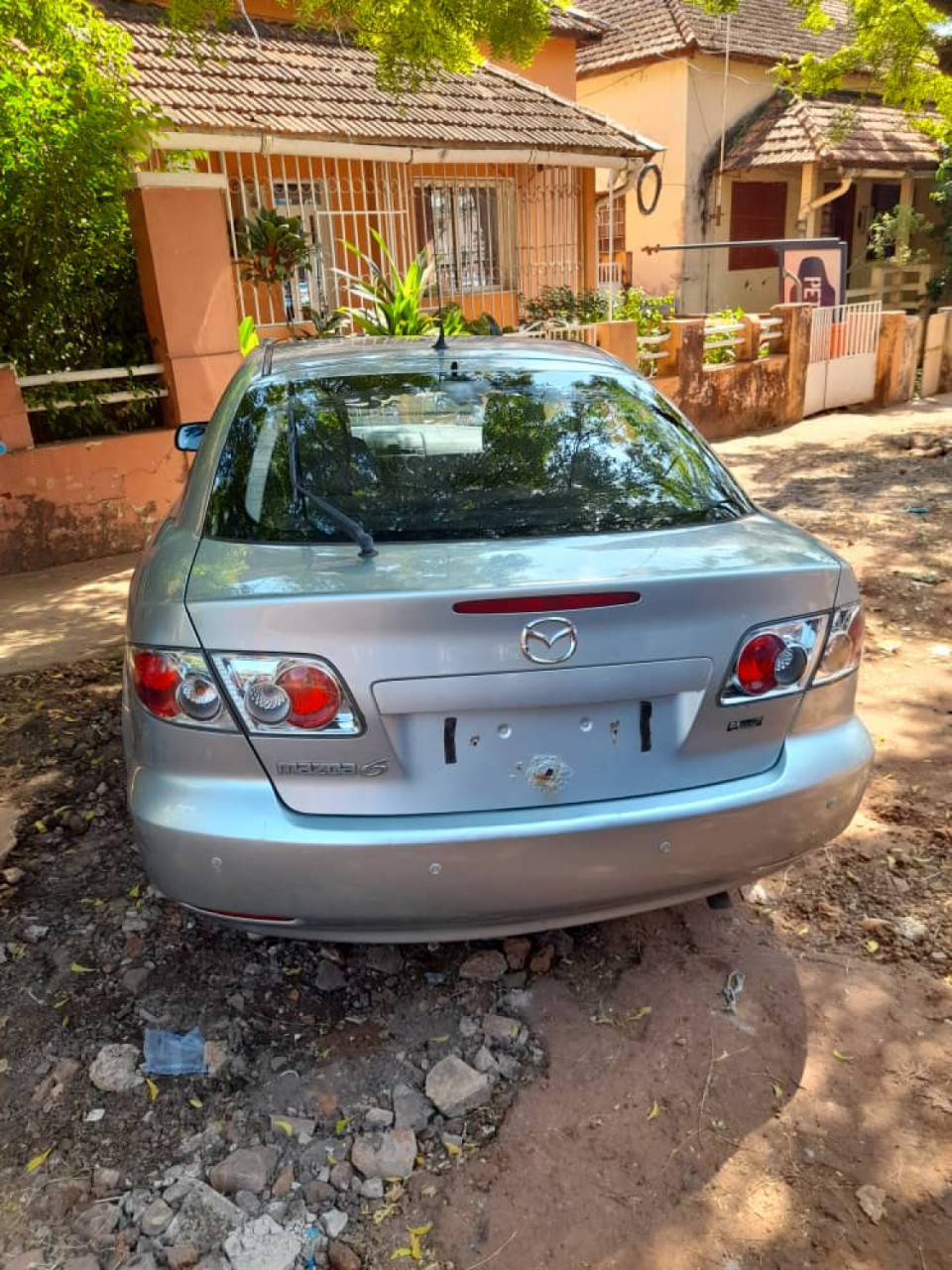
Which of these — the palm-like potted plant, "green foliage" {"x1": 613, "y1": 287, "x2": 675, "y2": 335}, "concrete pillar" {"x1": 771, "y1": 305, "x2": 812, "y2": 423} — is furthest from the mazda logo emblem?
"concrete pillar" {"x1": 771, "y1": 305, "x2": 812, "y2": 423}

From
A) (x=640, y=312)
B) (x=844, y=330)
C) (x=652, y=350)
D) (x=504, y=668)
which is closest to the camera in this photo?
(x=504, y=668)

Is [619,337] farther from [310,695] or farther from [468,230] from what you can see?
[310,695]

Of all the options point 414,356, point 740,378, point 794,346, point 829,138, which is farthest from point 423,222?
point 414,356

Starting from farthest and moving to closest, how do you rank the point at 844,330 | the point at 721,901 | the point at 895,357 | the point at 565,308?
the point at 895,357
the point at 844,330
the point at 565,308
the point at 721,901

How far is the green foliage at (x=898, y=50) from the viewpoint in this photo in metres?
10.1

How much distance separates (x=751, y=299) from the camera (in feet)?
59.8

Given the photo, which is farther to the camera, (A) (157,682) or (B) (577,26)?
(B) (577,26)

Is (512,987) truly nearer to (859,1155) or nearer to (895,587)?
(859,1155)

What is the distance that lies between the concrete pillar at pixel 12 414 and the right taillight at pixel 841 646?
564 centimetres

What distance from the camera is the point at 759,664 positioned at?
2.16 m

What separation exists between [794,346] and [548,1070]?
11.2 m

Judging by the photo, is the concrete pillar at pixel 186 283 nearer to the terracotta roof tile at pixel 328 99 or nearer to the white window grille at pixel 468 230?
the terracotta roof tile at pixel 328 99

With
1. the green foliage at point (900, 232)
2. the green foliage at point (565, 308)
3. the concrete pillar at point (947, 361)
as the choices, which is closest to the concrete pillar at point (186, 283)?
the green foliage at point (565, 308)

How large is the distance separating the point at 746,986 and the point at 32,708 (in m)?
3.26
